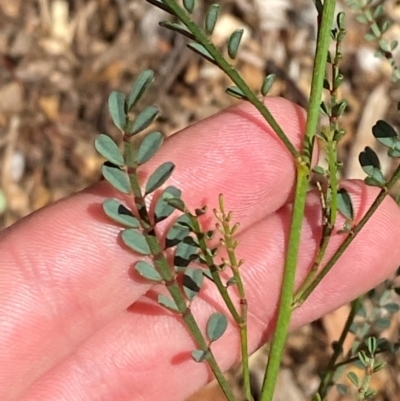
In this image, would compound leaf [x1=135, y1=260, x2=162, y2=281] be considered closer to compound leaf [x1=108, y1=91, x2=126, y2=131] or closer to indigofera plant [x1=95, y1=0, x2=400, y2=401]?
indigofera plant [x1=95, y1=0, x2=400, y2=401]

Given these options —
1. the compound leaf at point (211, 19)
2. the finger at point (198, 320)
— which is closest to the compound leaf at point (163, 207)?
the compound leaf at point (211, 19)

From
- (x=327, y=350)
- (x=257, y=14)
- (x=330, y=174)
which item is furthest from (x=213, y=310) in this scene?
(x=257, y=14)

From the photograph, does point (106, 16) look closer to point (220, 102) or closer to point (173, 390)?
point (220, 102)

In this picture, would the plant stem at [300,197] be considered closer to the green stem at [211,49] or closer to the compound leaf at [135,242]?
the green stem at [211,49]

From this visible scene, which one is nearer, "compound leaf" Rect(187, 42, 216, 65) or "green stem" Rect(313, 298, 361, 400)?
"compound leaf" Rect(187, 42, 216, 65)

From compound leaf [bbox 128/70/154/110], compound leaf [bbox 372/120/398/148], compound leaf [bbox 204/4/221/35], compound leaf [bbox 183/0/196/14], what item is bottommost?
compound leaf [bbox 372/120/398/148]

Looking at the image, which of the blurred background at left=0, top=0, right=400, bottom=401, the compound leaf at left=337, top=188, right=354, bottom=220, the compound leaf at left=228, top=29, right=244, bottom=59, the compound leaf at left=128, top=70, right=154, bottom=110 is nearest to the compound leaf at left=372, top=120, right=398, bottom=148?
the compound leaf at left=337, top=188, right=354, bottom=220

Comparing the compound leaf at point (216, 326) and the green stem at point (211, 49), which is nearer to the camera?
the green stem at point (211, 49)

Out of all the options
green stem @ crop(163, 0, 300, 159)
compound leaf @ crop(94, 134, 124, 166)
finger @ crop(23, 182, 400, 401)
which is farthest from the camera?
finger @ crop(23, 182, 400, 401)

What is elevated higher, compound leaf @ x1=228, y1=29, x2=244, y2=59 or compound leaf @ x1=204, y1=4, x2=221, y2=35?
compound leaf @ x1=204, y1=4, x2=221, y2=35
